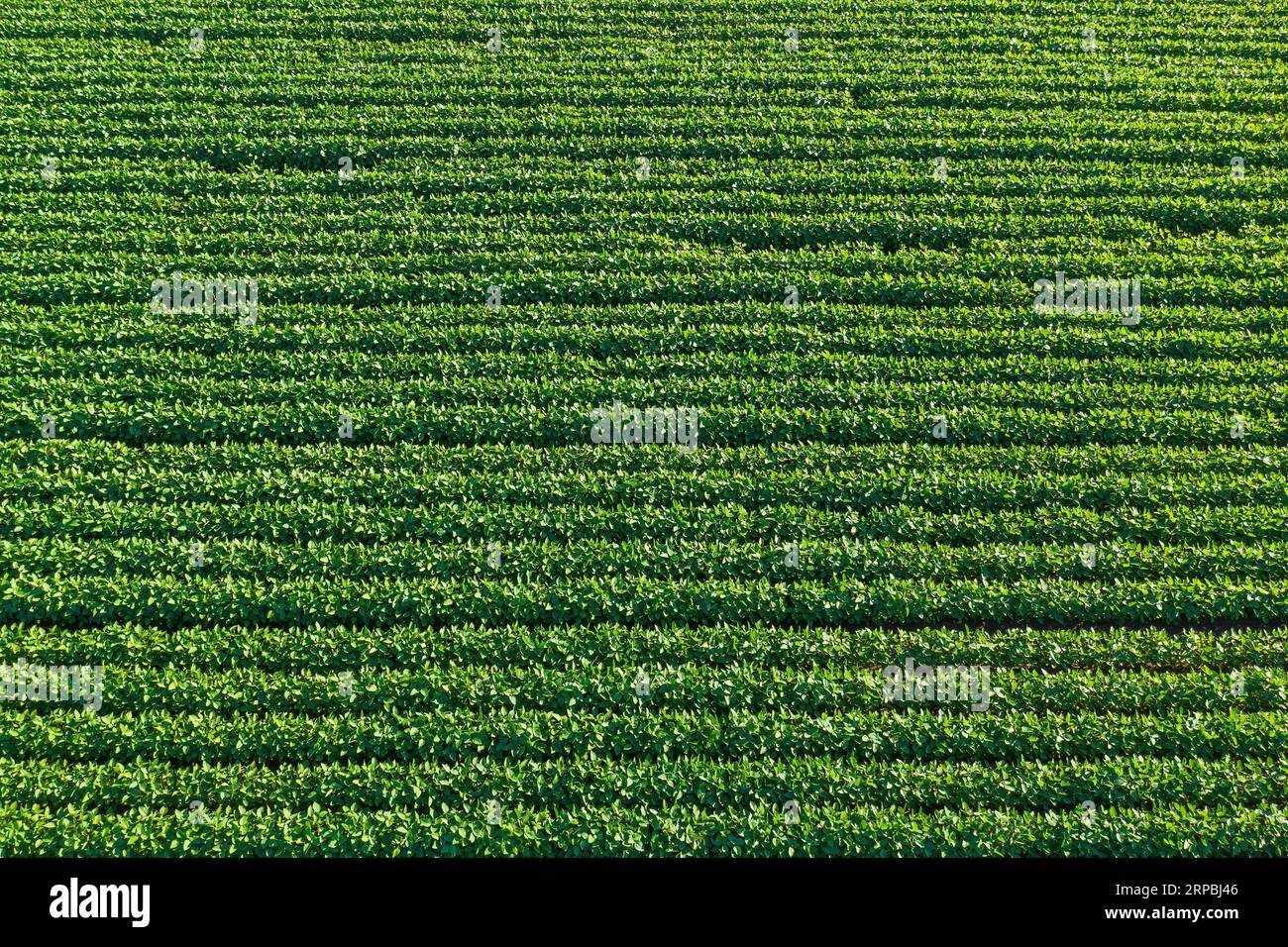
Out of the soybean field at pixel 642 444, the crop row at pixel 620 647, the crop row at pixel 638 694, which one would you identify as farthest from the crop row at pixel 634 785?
the crop row at pixel 620 647

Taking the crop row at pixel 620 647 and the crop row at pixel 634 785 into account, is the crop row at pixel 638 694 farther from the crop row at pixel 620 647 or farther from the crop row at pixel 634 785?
the crop row at pixel 634 785

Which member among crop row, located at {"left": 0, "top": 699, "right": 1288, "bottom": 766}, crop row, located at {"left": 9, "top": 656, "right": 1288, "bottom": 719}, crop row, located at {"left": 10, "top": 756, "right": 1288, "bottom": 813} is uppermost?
crop row, located at {"left": 9, "top": 656, "right": 1288, "bottom": 719}

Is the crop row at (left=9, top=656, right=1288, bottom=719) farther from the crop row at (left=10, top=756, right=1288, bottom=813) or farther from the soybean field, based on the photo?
the crop row at (left=10, top=756, right=1288, bottom=813)

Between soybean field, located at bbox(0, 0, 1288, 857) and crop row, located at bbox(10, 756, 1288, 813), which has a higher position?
soybean field, located at bbox(0, 0, 1288, 857)

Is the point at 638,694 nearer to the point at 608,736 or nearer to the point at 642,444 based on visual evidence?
the point at 608,736

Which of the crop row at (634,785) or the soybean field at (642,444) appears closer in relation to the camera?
the crop row at (634,785)

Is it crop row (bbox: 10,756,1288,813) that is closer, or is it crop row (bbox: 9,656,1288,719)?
crop row (bbox: 10,756,1288,813)

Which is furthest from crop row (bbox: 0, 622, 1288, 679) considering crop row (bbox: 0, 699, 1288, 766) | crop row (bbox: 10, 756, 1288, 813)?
crop row (bbox: 10, 756, 1288, 813)

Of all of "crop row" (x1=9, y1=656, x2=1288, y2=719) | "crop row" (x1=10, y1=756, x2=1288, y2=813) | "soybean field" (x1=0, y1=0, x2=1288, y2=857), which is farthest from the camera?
"crop row" (x1=9, y1=656, x2=1288, y2=719)

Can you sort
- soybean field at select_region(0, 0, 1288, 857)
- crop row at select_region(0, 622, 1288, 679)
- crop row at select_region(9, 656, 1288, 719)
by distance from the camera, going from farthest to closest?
crop row at select_region(0, 622, 1288, 679), crop row at select_region(9, 656, 1288, 719), soybean field at select_region(0, 0, 1288, 857)

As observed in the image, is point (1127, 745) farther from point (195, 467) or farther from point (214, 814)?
point (195, 467)

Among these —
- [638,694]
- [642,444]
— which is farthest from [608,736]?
[642,444]
